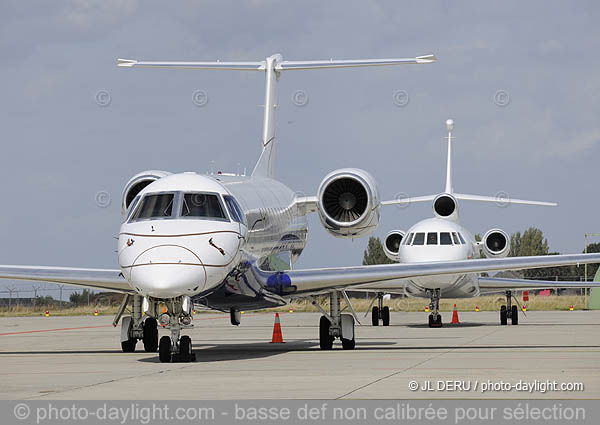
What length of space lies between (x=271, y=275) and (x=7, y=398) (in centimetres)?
802

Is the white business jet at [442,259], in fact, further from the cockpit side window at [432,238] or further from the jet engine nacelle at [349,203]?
the jet engine nacelle at [349,203]

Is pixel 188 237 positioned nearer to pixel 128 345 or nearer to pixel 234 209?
pixel 234 209

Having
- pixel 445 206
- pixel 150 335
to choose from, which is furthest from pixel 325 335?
pixel 445 206

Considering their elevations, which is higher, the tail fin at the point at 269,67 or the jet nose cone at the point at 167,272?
the tail fin at the point at 269,67

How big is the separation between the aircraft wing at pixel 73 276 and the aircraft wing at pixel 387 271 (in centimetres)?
245

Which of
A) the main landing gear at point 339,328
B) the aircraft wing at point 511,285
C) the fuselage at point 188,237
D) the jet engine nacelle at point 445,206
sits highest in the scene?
the jet engine nacelle at point 445,206

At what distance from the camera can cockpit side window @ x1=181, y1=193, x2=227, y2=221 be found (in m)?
14.9

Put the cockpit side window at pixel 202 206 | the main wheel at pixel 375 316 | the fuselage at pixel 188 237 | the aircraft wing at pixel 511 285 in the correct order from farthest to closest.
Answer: the main wheel at pixel 375 316 → the aircraft wing at pixel 511 285 → the cockpit side window at pixel 202 206 → the fuselage at pixel 188 237

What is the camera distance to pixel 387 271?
55.5 ft

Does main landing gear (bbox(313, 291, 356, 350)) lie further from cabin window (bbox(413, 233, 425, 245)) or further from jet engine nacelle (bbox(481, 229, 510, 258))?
jet engine nacelle (bbox(481, 229, 510, 258))

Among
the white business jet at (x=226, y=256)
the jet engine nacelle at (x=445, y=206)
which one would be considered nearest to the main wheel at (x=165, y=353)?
the white business jet at (x=226, y=256)

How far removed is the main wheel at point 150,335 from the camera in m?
18.0

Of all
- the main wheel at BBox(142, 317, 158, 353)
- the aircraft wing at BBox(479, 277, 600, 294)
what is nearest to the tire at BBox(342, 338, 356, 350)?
the main wheel at BBox(142, 317, 158, 353)

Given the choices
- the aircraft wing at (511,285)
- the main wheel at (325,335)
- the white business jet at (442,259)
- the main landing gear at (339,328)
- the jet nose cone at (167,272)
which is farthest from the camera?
the aircraft wing at (511,285)
